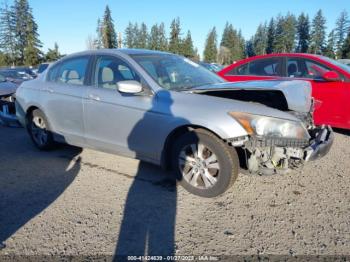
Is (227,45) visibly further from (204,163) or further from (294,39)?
(204,163)

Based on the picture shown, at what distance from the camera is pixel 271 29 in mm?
83562

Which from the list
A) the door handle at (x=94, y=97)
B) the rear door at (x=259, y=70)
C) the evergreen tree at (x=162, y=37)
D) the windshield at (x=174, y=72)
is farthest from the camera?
the evergreen tree at (x=162, y=37)

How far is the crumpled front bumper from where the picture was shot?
131 inches

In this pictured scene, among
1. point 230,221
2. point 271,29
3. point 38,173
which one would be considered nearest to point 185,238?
point 230,221

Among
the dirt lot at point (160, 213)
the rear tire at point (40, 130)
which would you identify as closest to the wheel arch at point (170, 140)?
the dirt lot at point (160, 213)

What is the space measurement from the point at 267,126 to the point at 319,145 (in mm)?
705

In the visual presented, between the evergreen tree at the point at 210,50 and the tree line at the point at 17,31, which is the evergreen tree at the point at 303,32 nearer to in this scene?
the evergreen tree at the point at 210,50

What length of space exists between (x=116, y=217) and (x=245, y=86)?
2037mm

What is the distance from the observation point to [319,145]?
11.5 feet

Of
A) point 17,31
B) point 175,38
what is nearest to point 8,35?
point 17,31

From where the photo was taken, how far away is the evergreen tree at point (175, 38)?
72.7m

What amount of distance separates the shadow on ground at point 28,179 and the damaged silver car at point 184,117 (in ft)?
1.66

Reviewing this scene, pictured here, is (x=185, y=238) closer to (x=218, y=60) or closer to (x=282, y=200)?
(x=282, y=200)

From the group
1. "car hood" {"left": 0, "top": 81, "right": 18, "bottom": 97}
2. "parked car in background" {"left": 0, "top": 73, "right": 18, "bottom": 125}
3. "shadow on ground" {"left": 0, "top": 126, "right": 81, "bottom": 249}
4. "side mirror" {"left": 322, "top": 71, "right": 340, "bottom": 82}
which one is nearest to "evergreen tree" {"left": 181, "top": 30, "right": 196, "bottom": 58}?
"car hood" {"left": 0, "top": 81, "right": 18, "bottom": 97}
